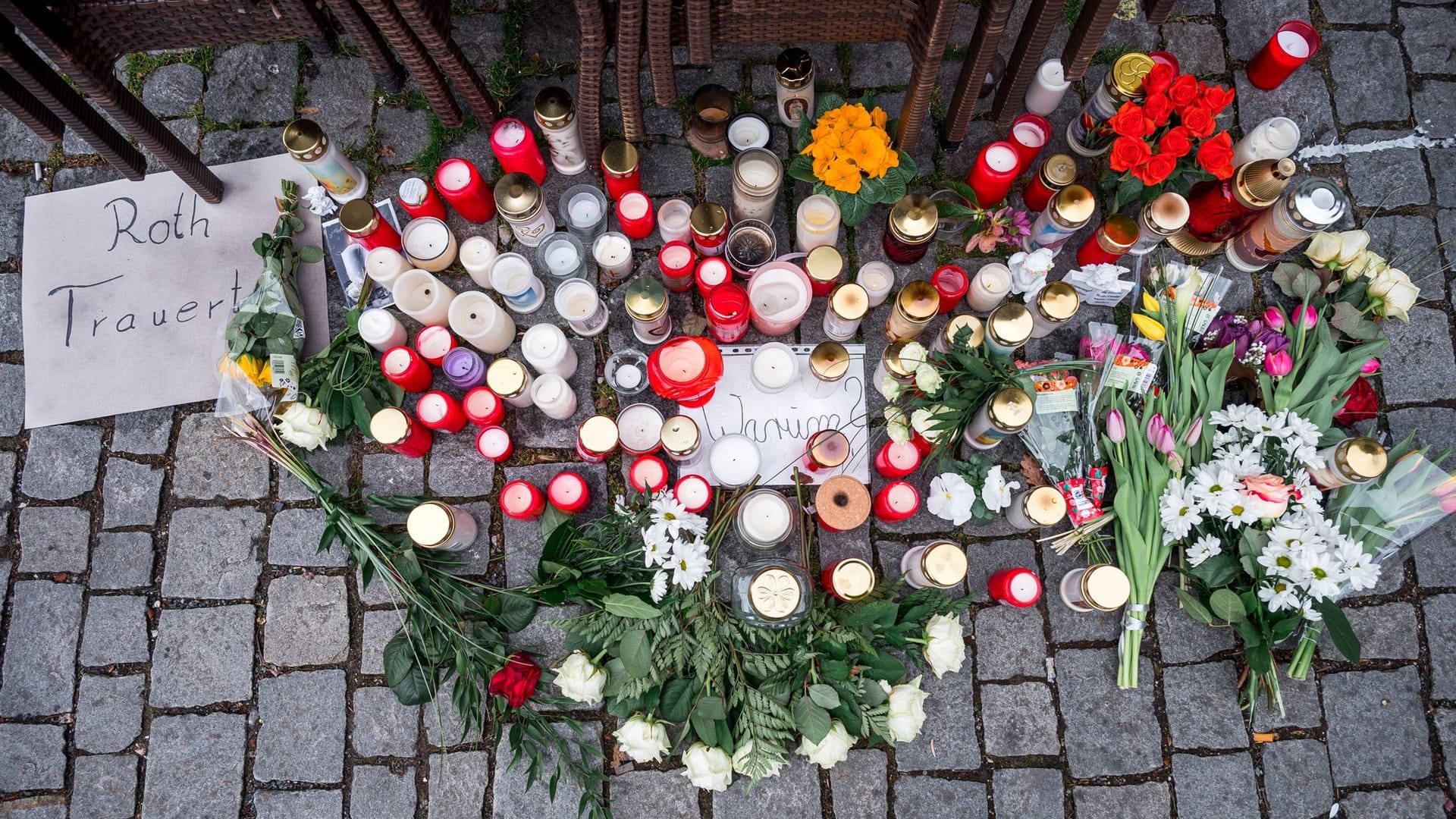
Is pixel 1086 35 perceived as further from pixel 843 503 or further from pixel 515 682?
pixel 515 682

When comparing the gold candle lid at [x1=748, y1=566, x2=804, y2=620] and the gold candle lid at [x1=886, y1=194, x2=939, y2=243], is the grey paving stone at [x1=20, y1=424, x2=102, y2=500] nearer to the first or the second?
the gold candle lid at [x1=748, y1=566, x2=804, y2=620]

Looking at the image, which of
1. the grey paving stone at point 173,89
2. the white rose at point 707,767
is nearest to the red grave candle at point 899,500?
the white rose at point 707,767

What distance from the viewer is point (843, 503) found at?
2.25 m

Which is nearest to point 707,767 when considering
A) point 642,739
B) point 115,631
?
point 642,739

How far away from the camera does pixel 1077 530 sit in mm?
2332

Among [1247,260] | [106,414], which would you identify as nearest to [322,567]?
[106,414]

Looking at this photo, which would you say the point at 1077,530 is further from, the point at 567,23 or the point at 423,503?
the point at 567,23

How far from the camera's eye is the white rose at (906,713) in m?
2.13

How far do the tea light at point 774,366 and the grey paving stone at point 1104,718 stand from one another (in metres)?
1.17

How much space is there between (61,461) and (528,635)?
159 centimetres

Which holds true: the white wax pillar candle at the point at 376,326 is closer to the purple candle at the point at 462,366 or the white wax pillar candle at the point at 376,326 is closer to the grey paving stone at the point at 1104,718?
the purple candle at the point at 462,366

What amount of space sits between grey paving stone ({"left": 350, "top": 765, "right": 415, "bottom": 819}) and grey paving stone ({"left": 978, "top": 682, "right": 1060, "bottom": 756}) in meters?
1.65

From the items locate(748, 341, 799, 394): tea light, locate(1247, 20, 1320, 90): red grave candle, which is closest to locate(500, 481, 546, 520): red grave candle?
locate(748, 341, 799, 394): tea light

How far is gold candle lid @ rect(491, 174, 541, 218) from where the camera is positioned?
2352 mm
